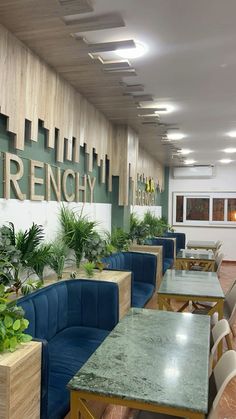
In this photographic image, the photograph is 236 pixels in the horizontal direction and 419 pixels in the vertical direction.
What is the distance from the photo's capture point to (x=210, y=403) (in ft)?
5.45

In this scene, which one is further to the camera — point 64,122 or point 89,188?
point 89,188

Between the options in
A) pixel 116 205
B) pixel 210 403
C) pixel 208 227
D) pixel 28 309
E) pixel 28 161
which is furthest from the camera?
pixel 208 227

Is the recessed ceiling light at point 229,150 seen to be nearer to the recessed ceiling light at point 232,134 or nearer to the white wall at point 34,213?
the recessed ceiling light at point 232,134

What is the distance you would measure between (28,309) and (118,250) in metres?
2.77

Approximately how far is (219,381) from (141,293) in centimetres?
273

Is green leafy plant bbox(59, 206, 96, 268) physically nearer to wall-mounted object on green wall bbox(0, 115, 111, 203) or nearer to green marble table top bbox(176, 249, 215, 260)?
wall-mounted object on green wall bbox(0, 115, 111, 203)

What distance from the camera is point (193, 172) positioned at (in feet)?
33.6

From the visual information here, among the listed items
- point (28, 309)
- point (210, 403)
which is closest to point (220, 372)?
point (210, 403)

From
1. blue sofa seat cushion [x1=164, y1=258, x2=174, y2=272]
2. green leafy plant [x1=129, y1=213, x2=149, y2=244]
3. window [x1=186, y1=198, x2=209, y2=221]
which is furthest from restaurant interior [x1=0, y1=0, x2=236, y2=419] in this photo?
window [x1=186, y1=198, x2=209, y2=221]

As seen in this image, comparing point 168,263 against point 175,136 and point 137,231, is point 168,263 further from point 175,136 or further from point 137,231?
point 175,136

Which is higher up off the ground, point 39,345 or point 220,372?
point 39,345

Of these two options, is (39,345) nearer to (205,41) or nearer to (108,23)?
(108,23)

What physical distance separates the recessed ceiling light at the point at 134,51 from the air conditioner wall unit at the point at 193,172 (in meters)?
7.59

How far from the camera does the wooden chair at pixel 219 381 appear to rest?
1521mm
